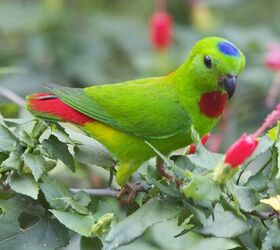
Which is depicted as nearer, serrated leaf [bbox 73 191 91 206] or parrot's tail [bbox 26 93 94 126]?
serrated leaf [bbox 73 191 91 206]

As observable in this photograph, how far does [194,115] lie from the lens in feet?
6.03

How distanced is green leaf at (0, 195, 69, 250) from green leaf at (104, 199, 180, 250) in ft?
0.43

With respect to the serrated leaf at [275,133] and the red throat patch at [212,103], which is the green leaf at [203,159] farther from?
the red throat patch at [212,103]

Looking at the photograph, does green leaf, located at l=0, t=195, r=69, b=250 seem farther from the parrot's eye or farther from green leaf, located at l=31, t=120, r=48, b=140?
the parrot's eye

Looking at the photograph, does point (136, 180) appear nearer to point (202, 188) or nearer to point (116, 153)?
point (116, 153)

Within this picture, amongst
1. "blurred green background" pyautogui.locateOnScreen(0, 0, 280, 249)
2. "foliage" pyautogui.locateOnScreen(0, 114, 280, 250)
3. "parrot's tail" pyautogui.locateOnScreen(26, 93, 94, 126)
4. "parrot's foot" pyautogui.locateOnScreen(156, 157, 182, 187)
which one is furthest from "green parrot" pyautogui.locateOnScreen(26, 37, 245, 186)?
"blurred green background" pyautogui.locateOnScreen(0, 0, 280, 249)

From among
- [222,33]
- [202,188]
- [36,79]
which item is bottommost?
[36,79]

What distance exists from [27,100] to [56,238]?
417 millimetres

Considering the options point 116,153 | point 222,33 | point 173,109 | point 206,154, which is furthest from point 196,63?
point 222,33

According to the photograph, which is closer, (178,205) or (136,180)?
(178,205)

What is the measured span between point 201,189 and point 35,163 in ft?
1.04

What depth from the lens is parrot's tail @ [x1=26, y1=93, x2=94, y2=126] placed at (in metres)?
1.74

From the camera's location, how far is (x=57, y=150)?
1.54m

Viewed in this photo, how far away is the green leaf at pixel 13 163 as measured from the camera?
1.44 meters
